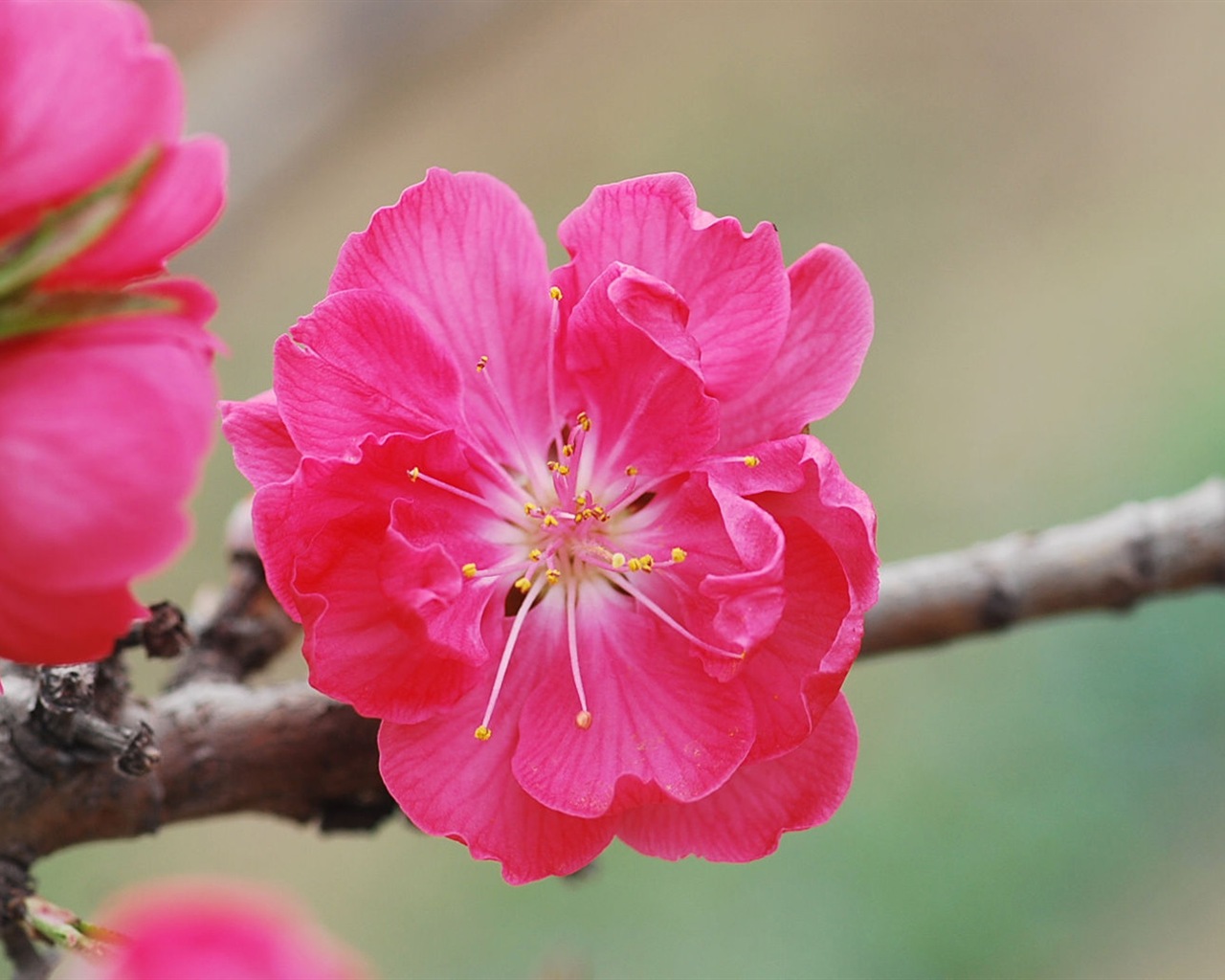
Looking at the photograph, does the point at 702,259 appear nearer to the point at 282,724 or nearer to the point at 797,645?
the point at 797,645

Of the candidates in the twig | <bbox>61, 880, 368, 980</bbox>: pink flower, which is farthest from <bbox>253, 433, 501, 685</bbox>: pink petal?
the twig

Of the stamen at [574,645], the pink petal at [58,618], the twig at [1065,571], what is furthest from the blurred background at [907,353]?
the pink petal at [58,618]

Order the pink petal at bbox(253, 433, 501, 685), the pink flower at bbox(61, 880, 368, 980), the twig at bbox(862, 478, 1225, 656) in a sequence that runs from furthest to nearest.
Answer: the twig at bbox(862, 478, 1225, 656), the pink petal at bbox(253, 433, 501, 685), the pink flower at bbox(61, 880, 368, 980)

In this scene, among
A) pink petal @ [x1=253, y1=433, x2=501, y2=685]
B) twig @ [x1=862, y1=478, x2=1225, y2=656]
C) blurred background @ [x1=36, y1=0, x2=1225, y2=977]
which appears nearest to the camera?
pink petal @ [x1=253, y1=433, x2=501, y2=685]

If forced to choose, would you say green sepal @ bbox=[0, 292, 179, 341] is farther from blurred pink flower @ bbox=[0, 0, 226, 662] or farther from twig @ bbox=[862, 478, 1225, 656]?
twig @ bbox=[862, 478, 1225, 656]

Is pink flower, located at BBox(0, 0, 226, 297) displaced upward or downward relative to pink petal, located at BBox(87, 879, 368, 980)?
upward
